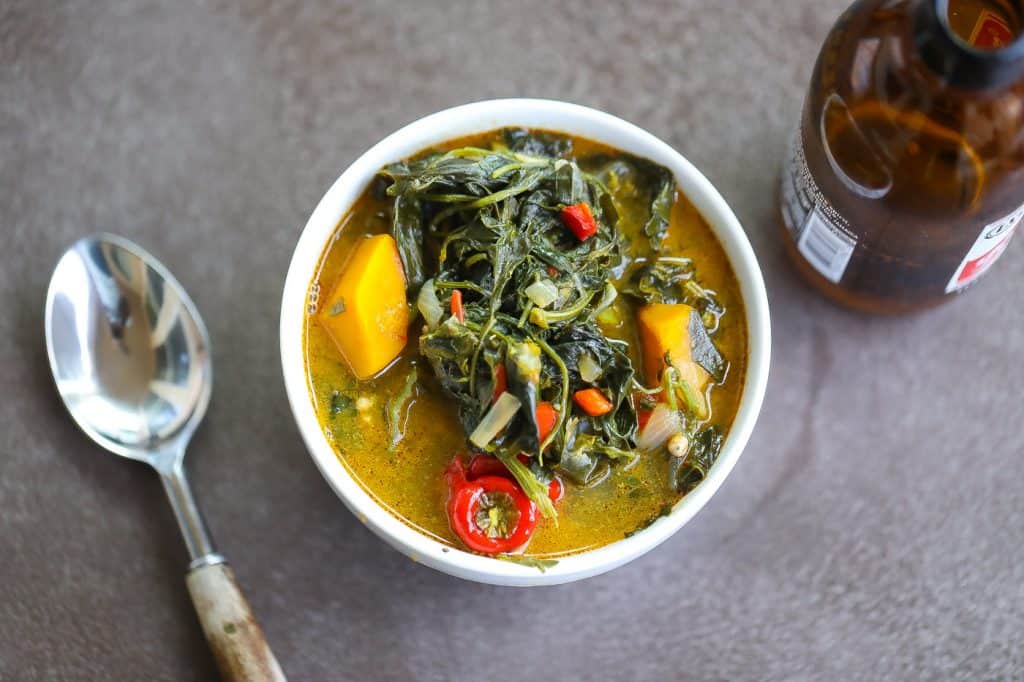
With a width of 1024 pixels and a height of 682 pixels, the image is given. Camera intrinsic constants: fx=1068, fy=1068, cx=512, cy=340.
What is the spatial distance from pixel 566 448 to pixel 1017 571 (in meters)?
1.38

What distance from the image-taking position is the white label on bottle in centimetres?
250

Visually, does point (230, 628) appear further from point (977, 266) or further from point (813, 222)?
point (977, 266)

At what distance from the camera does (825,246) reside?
9.09 feet

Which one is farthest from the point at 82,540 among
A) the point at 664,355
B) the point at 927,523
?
the point at 927,523

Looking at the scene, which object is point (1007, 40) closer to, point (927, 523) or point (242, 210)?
point (927, 523)

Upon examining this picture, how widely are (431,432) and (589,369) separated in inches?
16.7

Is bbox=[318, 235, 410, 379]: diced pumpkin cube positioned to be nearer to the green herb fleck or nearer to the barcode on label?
the green herb fleck

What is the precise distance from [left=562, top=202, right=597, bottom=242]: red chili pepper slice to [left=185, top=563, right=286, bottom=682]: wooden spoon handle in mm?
1261

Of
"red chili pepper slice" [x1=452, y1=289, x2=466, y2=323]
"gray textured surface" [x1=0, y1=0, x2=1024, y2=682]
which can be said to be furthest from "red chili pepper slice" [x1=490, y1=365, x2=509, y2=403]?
"gray textured surface" [x1=0, y1=0, x2=1024, y2=682]

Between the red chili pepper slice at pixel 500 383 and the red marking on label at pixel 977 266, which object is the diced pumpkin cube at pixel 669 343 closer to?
the red chili pepper slice at pixel 500 383

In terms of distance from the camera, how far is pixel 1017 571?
2910mm

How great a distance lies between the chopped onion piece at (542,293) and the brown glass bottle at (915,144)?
728 millimetres

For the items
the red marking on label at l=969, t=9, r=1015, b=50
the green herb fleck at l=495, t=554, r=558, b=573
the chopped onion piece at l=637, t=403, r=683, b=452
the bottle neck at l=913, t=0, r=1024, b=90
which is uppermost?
the bottle neck at l=913, t=0, r=1024, b=90

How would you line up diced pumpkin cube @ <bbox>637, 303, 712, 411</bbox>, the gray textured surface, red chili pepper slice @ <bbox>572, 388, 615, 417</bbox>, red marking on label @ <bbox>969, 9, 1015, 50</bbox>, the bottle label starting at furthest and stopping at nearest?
the gray textured surface → the bottle label → diced pumpkin cube @ <bbox>637, 303, 712, 411</bbox> → red chili pepper slice @ <bbox>572, 388, 615, 417</bbox> → red marking on label @ <bbox>969, 9, 1015, 50</bbox>
